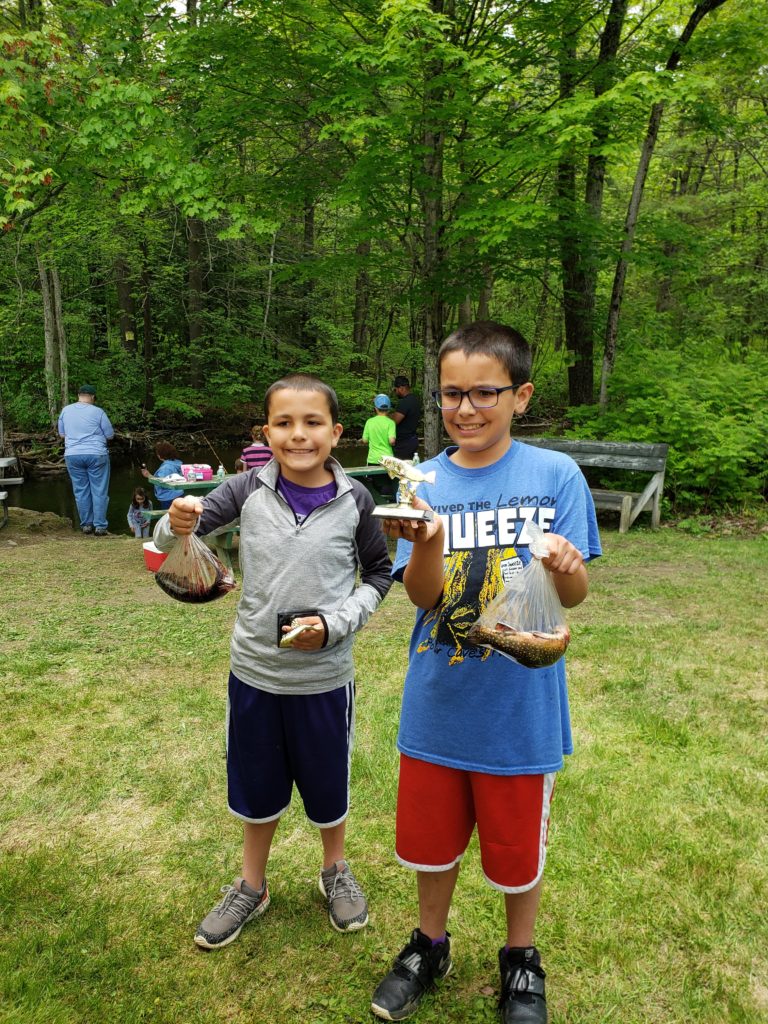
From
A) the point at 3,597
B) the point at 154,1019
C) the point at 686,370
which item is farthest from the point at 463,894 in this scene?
the point at 686,370

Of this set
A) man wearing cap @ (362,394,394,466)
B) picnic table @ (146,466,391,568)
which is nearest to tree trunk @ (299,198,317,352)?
man wearing cap @ (362,394,394,466)

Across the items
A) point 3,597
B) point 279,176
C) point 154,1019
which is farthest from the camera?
point 279,176

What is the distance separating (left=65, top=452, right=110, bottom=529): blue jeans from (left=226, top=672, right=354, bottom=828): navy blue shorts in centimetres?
913

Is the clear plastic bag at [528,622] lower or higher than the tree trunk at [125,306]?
lower

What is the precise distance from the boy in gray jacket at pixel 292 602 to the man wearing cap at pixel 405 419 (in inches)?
321

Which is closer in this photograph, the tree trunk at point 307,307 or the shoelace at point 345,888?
the shoelace at point 345,888

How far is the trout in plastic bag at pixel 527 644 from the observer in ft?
5.43

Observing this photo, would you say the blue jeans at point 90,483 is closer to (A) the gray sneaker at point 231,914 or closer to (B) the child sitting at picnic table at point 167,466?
(B) the child sitting at picnic table at point 167,466

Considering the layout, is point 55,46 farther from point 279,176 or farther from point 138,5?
point 279,176

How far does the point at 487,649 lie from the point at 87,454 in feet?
32.1

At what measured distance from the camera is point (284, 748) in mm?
2227

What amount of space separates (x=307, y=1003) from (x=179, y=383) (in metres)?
19.5

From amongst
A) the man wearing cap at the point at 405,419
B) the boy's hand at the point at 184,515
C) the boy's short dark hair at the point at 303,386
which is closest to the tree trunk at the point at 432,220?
the man wearing cap at the point at 405,419

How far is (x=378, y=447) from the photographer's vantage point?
1003cm
